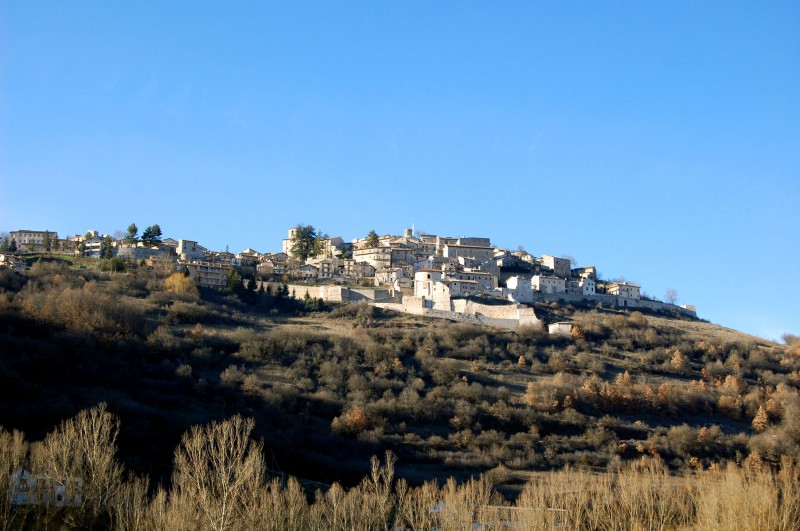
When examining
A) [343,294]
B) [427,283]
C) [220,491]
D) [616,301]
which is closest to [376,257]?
[427,283]

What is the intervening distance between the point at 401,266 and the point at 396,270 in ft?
10.0

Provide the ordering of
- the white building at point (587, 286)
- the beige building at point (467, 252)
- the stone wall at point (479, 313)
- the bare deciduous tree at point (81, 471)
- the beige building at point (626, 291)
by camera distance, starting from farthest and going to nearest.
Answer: the beige building at point (467, 252) < the beige building at point (626, 291) < the white building at point (587, 286) < the stone wall at point (479, 313) < the bare deciduous tree at point (81, 471)

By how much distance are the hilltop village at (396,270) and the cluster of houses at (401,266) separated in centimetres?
9

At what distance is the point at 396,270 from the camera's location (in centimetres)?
7412

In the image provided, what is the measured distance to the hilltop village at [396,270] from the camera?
6388cm

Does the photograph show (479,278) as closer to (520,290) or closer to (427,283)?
(520,290)

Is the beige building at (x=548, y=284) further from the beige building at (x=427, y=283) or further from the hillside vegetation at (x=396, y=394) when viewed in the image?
the hillside vegetation at (x=396, y=394)

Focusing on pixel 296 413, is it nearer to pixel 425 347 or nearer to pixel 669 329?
pixel 425 347

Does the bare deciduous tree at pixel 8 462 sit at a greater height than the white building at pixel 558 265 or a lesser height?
lesser

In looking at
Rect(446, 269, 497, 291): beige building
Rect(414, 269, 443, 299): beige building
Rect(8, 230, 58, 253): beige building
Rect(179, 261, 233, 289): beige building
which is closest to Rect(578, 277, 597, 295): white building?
Rect(446, 269, 497, 291): beige building

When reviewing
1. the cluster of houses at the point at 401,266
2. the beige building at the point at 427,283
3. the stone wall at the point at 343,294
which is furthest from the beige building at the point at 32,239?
the beige building at the point at 427,283

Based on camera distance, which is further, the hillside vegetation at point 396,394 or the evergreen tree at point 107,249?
the evergreen tree at point 107,249

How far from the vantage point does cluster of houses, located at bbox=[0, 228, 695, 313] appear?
67.9 metres

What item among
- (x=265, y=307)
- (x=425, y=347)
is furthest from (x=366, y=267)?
(x=425, y=347)
